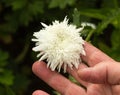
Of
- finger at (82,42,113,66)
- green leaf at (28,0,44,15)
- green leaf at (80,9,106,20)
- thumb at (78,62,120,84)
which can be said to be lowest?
thumb at (78,62,120,84)

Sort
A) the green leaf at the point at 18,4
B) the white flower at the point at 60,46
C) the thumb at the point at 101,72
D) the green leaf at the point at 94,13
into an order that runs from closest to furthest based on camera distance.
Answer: the thumb at the point at 101,72 < the white flower at the point at 60,46 < the green leaf at the point at 94,13 < the green leaf at the point at 18,4

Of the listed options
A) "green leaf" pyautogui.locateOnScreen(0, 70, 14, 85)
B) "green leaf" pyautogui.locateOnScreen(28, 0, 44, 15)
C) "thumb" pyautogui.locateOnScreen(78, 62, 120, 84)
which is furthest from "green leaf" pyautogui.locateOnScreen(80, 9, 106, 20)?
"thumb" pyautogui.locateOnScreen(78, 62, 120, 84)

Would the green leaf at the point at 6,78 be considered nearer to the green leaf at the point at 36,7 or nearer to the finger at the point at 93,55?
the green leaf at the point at 36,7

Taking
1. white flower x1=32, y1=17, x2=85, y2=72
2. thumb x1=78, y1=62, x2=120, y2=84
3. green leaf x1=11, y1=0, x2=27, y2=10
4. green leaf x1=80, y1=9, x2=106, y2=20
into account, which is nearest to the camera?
thumb x1=78, y1=62, x2=120, y2=84

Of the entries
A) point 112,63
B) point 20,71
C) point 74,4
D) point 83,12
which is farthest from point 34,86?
point 112,63

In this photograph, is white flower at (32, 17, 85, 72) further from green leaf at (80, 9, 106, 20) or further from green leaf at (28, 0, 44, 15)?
green leaf at (28, 0, 44, 15)

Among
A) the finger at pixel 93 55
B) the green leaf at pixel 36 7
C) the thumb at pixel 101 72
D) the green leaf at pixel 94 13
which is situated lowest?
the thumb at pixel 101 72

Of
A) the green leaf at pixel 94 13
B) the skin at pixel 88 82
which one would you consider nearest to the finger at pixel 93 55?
the skin at pixel 88 82

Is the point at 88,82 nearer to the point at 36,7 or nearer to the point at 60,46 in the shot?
the point at 60,46
